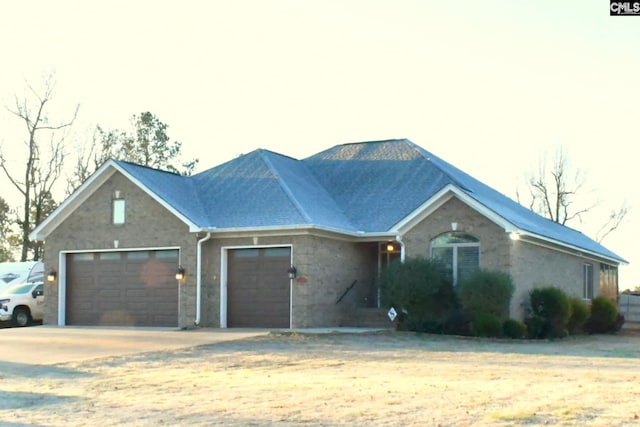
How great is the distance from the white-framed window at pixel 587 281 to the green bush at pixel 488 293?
10.0 m

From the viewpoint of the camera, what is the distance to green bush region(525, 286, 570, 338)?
78.9ft

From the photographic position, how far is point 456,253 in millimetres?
24062

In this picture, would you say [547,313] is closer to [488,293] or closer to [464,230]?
[488,293]

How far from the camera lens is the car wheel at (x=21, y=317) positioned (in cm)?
3042

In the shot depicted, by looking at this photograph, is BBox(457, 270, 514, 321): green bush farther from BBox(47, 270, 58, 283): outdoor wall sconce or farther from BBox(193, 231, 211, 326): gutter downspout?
BBox(47, 270, 58, 283): outdoor wall sconce

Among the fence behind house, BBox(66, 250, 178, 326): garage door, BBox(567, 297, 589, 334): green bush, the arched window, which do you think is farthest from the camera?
the fence behind house

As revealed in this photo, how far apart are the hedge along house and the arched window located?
30 mm

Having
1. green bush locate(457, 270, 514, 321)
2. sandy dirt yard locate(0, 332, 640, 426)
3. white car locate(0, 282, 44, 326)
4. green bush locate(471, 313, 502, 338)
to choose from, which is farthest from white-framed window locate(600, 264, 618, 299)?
white car locate(0, 282, 44, 326)

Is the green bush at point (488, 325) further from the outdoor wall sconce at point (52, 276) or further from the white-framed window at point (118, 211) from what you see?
the outdoor wall sconce at point (52, 276)

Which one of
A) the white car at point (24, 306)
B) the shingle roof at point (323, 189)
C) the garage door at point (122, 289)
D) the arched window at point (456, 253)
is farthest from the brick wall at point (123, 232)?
the arched window at point (456, 253)

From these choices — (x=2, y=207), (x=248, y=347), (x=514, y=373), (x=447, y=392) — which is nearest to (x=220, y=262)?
(x=248, y=347)

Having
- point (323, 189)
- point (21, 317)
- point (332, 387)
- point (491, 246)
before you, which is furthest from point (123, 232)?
point (332, 387)

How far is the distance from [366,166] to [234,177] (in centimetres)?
507

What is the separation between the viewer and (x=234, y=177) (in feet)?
93.9
